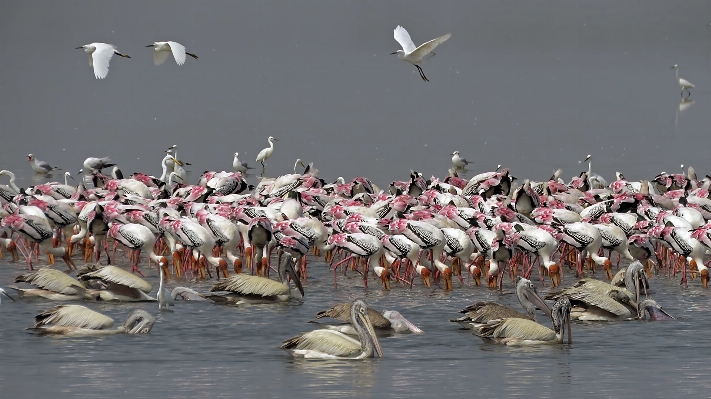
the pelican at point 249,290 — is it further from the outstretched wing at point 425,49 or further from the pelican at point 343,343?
the outstretched wing at point 425,49

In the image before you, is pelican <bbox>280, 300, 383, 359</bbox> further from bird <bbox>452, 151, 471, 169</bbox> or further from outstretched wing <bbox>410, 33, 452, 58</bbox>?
bird <bbox>452, 151, 471, 169</bbox>

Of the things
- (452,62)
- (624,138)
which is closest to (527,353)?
(624,138)

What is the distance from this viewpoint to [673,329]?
586 inches

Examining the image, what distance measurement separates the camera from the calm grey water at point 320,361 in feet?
39.0

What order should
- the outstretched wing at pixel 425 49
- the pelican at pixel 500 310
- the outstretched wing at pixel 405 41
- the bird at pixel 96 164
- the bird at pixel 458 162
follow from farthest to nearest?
the bird at pixel 458 162
the bird at pixel 96 164
the outstretched wing at pixel 405 41
the outstretched wing at pixel 425 49
the pelican at pixel 500 310

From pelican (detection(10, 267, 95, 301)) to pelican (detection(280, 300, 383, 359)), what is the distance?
12.9 feet

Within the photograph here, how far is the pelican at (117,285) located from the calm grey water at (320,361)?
24cm

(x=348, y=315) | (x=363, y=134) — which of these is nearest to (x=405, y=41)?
(x=348, y=315)

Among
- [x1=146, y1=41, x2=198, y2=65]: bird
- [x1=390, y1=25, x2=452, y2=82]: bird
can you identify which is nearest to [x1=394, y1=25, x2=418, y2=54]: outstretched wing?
[x1=390, y1=25, x2=452, y2=82]: bird

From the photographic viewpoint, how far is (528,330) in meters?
13.9

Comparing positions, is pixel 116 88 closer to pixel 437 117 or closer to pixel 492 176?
pixel 437 117

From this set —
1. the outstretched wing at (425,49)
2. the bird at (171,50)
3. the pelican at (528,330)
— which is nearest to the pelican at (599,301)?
the pelican at (528,330)

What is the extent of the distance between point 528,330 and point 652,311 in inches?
82.3

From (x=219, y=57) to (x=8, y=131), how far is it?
48.3 m
